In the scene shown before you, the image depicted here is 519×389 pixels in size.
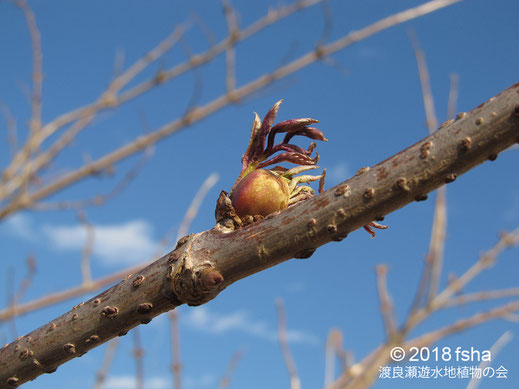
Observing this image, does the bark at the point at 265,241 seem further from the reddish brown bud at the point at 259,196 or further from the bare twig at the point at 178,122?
the bare twig at the point at 178,122

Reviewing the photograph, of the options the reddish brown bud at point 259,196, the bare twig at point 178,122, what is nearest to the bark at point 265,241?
the reddish brown bud at point 259,196

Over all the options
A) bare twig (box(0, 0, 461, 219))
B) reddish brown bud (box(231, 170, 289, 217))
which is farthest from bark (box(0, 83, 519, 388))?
bare twig (box(0, 0, 461, 219))

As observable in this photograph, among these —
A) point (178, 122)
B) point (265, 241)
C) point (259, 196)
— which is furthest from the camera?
Result: point (178, 122)

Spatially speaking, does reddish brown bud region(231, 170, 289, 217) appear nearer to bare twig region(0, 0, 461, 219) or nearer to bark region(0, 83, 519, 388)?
bark region(0, 83, 519, 388)

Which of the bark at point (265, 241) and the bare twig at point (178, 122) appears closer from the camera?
the bark at point (265, 241)

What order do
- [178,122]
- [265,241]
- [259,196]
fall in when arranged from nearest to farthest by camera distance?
[265,241], [259,196], [178,122]

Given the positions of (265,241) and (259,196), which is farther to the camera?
(259,196)

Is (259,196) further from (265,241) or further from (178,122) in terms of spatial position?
(178,122)

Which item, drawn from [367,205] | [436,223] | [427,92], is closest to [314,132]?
[367,205]

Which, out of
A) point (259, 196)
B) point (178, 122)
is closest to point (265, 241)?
point (259, 196)
